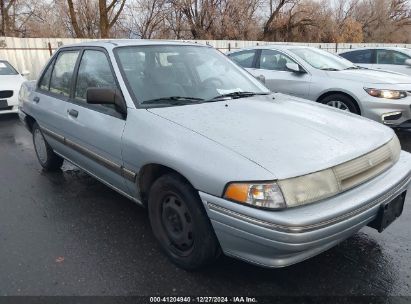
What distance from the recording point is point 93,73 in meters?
3.63

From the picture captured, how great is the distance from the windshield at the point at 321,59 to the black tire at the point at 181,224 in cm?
484

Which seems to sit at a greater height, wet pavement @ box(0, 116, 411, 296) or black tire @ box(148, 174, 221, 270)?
black tire @ box(148, 174, 221, 270)

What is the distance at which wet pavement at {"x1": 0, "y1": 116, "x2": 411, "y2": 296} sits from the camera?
258cm

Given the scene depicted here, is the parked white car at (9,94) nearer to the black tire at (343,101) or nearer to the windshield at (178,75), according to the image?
the windshield at (178,75)

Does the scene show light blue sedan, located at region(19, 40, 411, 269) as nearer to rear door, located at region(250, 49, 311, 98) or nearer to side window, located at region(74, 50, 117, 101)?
side window, located at region(74, 50, 117, 101)

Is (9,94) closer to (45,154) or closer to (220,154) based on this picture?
(45,154)

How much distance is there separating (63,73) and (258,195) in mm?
2928

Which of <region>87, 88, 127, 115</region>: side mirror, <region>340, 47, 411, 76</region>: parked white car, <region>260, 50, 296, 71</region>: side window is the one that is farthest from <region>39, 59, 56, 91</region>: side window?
<region>340, 47, 411, 76</region>: parked white car

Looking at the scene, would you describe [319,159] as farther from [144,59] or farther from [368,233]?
[144,59]

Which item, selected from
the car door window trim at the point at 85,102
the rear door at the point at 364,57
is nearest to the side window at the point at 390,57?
the rear door at the point at 364,57

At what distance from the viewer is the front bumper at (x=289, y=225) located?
2.15 meters

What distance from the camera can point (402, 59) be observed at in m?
9.82

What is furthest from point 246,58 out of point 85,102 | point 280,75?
point 85,102

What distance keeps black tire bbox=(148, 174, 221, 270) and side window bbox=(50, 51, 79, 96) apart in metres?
1.83
